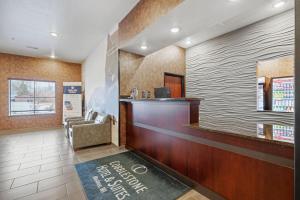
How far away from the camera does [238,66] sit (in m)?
4.21

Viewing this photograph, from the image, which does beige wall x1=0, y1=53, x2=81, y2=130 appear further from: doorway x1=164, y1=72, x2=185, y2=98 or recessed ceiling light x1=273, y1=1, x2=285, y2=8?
recessed ceiling light x1=273, y1=1, x2=285, y2=8

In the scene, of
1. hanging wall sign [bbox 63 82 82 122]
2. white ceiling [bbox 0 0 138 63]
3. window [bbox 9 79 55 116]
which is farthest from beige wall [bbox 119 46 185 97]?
window [bbox 9 79 55 116]

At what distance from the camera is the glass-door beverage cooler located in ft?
11.3

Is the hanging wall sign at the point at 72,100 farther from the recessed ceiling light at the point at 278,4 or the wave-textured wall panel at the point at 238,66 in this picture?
the recessed ceiling light at the point at 278,4

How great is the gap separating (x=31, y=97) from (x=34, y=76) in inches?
38.8

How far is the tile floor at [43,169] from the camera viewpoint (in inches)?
84.2

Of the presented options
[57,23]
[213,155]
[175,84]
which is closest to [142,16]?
[57,23]

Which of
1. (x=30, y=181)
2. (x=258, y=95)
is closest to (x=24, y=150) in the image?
(x=30, y=181)

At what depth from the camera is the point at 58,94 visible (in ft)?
24.3

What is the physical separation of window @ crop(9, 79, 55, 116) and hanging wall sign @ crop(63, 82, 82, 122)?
840mm

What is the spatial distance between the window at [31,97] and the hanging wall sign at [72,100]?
0.84 meters

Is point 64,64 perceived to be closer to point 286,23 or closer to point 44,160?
point 44,160

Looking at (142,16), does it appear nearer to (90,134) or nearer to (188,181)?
(188,181)

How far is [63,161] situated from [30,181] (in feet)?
2.62
